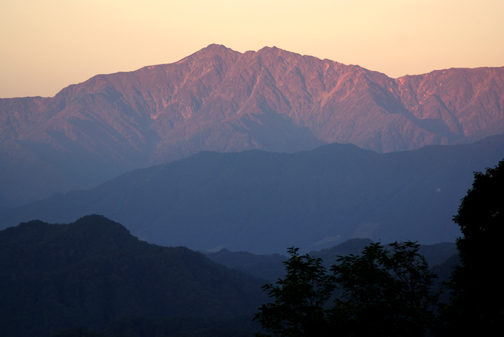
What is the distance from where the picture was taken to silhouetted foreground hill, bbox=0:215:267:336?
123 metres

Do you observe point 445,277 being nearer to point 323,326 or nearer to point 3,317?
point 3,317

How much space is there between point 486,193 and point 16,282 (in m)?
122

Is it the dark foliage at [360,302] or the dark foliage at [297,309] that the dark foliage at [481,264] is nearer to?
the dark foliage at [360,302]

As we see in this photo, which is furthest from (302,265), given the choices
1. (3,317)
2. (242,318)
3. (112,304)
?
(112,304)

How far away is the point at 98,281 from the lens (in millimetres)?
136875

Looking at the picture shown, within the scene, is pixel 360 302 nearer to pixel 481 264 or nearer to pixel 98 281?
pixel 481 264

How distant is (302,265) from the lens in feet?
98.6

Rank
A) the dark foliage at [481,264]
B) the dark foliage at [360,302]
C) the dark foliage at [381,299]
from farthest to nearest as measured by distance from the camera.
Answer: the dark foliage at [360,302], the dark foliage at [381,299], the dark foliage at [481,264]

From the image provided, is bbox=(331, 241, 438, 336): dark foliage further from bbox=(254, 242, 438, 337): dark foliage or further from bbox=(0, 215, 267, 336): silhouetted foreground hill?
bbox=(0, 215, 267, 336): silhouetted foreground hill

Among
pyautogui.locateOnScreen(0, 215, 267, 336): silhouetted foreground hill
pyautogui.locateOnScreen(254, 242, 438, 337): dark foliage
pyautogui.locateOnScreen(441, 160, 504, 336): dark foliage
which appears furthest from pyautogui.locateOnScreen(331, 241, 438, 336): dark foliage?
pyautogui.locateOnScreen(0, 215, 267, 336): silhouetted foreground hill

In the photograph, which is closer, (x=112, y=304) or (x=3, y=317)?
(x=3, y=317)

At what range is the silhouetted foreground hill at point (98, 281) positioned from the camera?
123 metres

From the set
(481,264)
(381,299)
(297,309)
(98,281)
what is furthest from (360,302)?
(98,281)

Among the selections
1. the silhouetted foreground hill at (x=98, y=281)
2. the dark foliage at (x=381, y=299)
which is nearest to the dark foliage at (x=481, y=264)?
the dark foliage at (x=381, y=299)
